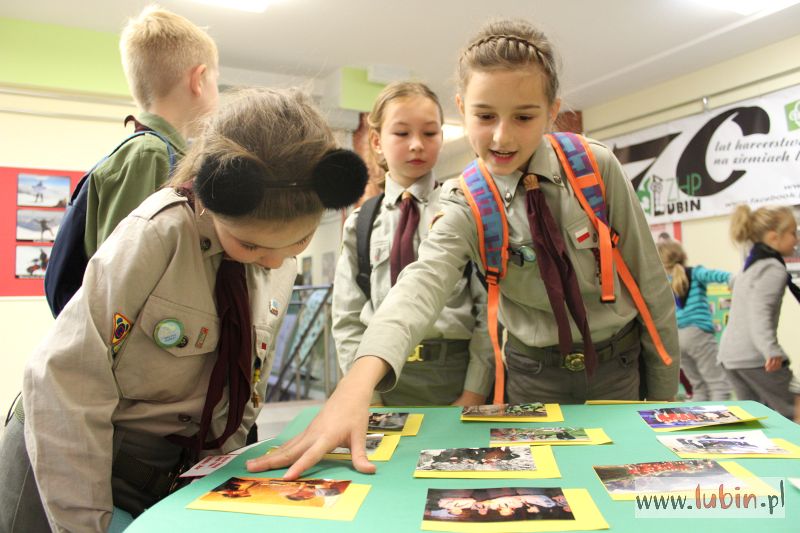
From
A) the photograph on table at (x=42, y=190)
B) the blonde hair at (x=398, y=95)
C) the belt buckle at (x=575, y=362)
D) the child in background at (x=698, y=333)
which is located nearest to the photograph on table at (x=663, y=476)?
the belt buckle at (x=575, y=362)

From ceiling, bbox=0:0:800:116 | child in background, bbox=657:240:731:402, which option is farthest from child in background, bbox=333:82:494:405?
→ child in background, bbox=657:240:731:402

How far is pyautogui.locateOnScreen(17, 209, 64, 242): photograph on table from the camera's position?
4.13 meters

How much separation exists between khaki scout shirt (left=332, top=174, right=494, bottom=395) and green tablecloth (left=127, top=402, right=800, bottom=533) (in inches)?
19.6

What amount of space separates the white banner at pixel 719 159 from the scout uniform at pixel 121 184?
475cm

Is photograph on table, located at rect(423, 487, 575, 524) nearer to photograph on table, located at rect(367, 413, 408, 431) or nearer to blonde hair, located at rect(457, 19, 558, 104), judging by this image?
photograph on table, located at rect(367, 413, 408, 431)

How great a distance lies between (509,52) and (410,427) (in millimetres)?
816

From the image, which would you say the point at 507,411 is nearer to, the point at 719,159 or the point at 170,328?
the point at 170,328

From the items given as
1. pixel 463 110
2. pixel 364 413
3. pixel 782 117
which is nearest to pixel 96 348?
pixel 364 413

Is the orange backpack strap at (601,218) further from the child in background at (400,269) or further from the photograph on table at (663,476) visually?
the photograph on table at (663,476)

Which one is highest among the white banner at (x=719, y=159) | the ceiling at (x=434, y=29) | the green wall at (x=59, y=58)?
the ceiling at (x=434, y=29)

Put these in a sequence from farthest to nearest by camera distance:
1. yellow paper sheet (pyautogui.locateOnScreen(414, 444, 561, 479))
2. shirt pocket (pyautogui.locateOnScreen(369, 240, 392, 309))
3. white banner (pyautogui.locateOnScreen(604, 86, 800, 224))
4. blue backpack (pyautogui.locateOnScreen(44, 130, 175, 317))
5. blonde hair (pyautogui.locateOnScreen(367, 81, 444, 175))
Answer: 1. white banner (pyautogui.locateOnScreen(604, 86, 800, 224))
2. blonde hair (pyautogui.locateOnScreen(367, 81, 444, 175))
3. shirt pocket (pyautogui.locateOnScreen(369, 240, 392, 309))
4. blue backpack (pyautogui.locateOnScreen(44, 130, 175, 317))
5. yellow paper sheet (pyautogui.locateOnScreen(414, 444, 561, 479))

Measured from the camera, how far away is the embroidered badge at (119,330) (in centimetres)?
92

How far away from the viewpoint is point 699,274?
402 cm

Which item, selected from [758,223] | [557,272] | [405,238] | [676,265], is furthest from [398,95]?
[676,265]
